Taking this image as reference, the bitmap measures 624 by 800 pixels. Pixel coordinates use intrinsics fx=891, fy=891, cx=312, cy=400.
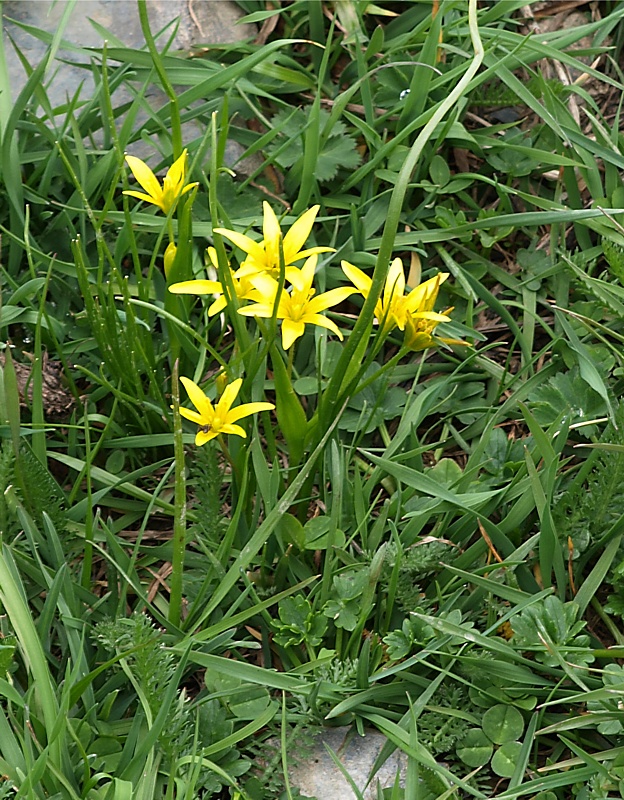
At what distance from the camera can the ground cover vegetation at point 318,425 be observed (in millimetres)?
1618

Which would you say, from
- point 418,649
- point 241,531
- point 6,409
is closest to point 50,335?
point 6,409

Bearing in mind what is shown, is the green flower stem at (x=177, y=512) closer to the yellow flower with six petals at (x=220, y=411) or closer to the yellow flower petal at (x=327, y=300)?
the yellow flower with six petals at (x=220, y=411)

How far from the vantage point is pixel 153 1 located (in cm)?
263

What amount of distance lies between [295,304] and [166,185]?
41cm

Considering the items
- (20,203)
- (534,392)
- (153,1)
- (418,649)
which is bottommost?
(418,649)

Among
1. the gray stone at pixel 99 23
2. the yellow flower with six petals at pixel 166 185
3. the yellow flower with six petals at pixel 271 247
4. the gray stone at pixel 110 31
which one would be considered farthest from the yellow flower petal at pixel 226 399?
the gray stone at pixel 99 23

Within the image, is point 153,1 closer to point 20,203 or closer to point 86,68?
point 86,68

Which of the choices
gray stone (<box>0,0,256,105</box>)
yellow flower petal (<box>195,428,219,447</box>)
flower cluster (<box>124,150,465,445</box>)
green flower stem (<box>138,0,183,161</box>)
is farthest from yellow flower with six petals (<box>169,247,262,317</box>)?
gray stone (<box>0,0,256,105</box>)

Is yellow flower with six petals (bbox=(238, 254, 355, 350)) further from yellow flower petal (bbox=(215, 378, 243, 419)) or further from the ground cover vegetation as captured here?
yellow flower petal (bbox=(215, 378, 243, 419))

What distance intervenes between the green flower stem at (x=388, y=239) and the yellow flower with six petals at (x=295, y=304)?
5cm

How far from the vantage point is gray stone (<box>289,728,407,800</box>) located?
1644 millimetres

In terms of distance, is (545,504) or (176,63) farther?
(176,63)

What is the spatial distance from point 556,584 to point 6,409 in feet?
3.84

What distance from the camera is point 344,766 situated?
65.4 inches
